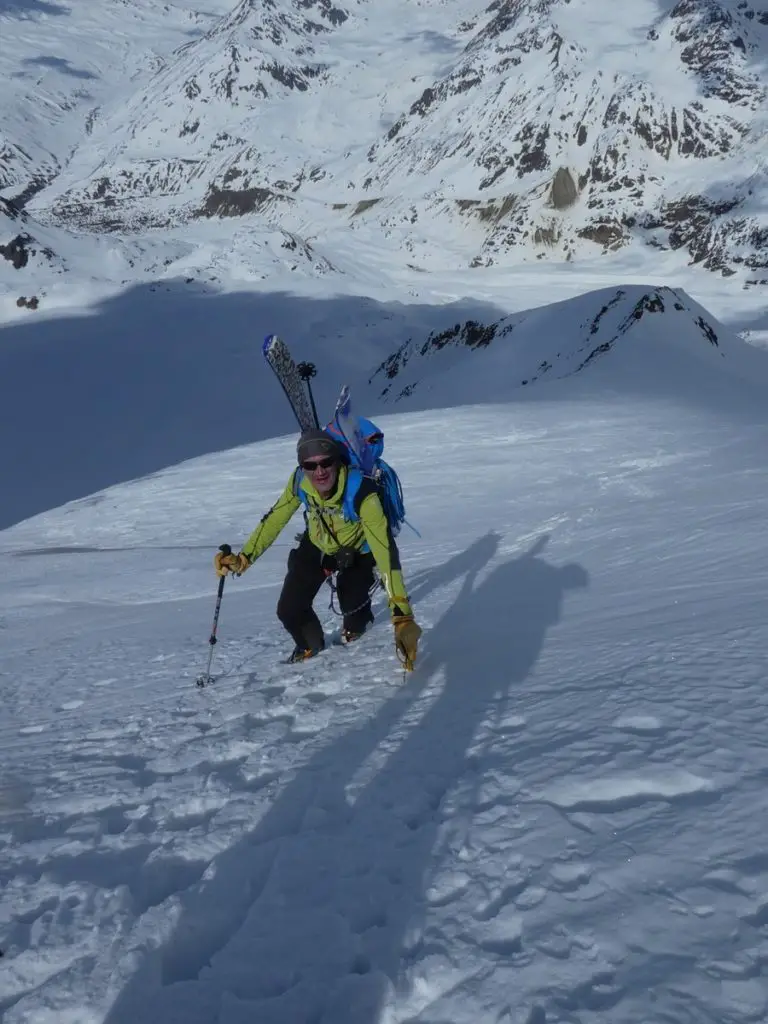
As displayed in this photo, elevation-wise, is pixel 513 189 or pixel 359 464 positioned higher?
pixel 513 189

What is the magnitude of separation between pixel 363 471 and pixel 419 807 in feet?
7.60

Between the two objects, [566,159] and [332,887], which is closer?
[332,887]

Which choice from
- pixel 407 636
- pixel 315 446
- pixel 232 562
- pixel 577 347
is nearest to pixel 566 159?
pixel 577 347

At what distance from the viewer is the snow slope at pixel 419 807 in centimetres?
231

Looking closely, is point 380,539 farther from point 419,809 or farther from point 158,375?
point 158,375

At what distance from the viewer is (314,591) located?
17.8 ft

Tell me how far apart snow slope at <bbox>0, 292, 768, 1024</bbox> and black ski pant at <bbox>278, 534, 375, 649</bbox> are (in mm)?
227

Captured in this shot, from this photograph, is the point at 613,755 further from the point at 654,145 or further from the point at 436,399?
the point at 654,145

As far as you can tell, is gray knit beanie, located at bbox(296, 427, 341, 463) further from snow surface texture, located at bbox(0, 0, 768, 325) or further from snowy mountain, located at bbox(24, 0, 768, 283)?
snowy mountain, located at bbox(24, 0, 768, 283)

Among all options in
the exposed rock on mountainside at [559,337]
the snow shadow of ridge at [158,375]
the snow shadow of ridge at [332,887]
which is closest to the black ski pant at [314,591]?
the snow shadow of ridge at [332,887]

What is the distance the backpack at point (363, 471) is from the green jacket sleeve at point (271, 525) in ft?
0.46

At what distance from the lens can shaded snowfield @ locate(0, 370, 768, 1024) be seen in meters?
2.31

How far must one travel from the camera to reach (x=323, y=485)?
4.76 meters

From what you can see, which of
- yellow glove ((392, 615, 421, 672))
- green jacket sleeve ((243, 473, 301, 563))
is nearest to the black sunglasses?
green jacket sleeve ((243, 473, 301, 563))
